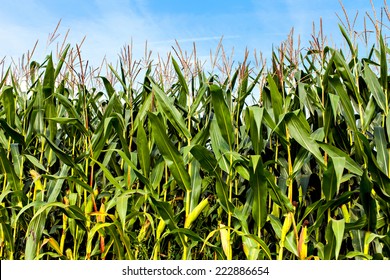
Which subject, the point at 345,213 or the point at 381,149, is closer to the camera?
the point at 381,149

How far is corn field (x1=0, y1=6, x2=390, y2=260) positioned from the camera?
3494 mm

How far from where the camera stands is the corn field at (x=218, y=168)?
138 inches

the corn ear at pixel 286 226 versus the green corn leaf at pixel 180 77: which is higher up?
the green corn leaf at pixel 180 77

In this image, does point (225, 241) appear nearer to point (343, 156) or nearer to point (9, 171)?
point (343, 156)

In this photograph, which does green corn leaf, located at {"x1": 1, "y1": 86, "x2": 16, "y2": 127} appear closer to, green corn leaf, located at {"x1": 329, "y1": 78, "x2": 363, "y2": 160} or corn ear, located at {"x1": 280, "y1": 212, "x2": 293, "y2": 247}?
corn ear, located at {"x1": 280, "y1": 212, "x2": 293, "y2": 247}

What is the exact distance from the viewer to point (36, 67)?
4.91 m

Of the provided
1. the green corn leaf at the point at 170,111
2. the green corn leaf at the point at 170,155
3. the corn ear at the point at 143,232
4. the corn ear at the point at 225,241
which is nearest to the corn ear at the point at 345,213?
the corn ear at the point at 225,241

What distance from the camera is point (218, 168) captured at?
369 centimetres

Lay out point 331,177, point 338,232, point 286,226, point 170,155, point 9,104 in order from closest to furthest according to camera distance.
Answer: point 338,232 → point 331,177 → point 286,226 → point 170,155 → point 9,104

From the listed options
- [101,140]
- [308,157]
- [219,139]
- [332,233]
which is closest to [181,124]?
[219,139]

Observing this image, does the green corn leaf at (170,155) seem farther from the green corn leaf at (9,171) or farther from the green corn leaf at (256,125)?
the green corn leaf at (9,171)

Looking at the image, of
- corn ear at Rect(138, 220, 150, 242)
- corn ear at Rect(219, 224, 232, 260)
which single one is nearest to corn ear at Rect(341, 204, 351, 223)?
corn ear at Rect(219, 224, 232, 260)

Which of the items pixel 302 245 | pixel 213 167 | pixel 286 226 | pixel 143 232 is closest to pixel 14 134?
pixel 143 232
